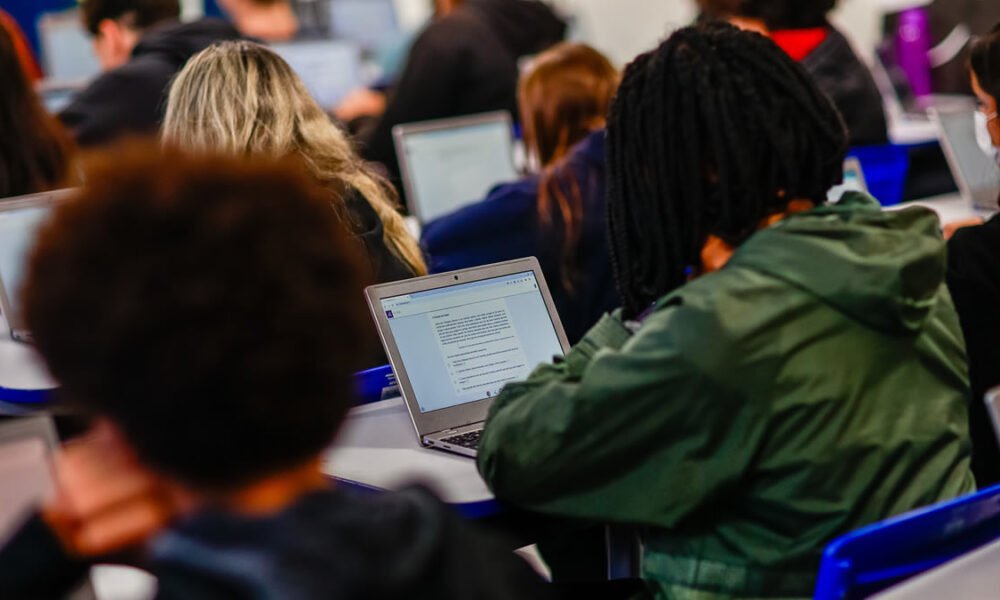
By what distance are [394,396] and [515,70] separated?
108 inches

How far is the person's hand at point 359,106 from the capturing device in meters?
5.21

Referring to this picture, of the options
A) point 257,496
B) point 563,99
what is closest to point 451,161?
point 563,99

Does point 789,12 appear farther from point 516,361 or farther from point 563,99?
point 516,361

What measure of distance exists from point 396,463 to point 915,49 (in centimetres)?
413

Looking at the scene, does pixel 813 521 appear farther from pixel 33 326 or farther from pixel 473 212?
pixel 473 212

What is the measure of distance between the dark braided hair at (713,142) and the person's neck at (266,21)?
13.3ft

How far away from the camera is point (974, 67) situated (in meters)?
2.29

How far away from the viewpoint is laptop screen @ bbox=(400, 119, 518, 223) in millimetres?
3652

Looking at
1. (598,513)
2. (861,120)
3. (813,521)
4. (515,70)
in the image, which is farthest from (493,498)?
(515,70)

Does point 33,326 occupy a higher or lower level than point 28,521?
higher

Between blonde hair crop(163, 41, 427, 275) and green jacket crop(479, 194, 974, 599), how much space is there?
3.11 feet

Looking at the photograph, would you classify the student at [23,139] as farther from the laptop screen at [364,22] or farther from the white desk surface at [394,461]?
the laptop screen at [364,22]

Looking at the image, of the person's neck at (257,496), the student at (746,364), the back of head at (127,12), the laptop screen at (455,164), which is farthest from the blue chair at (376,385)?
the back of head at (127,12)

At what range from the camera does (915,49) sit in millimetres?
5117
